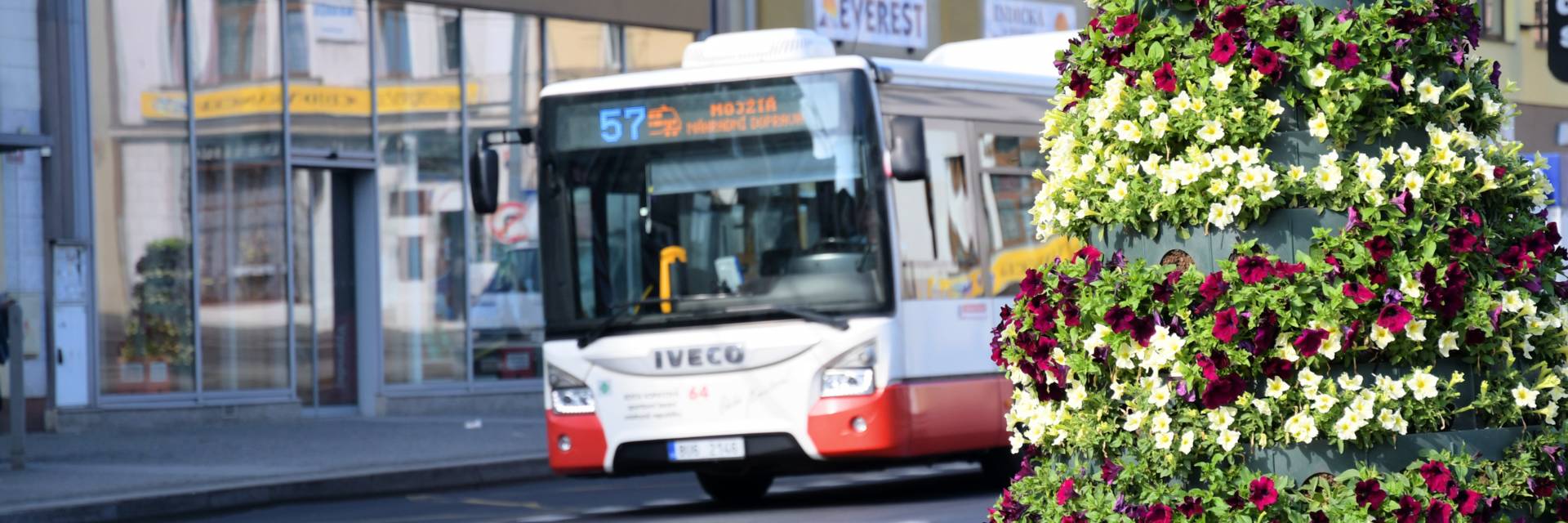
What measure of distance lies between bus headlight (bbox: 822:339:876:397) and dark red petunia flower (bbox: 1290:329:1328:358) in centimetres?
839

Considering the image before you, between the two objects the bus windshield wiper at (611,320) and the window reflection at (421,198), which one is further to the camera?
the window reflection at (421,198)

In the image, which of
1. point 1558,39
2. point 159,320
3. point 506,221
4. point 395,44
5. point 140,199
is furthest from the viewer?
point 506,221

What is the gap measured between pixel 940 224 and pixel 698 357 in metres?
1.63

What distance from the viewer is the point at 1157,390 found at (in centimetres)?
422

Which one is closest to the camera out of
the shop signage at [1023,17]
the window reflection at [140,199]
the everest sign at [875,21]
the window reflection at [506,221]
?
the window reflection at [140,199]

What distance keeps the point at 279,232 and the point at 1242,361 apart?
18.3m

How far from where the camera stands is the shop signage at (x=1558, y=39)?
707cm

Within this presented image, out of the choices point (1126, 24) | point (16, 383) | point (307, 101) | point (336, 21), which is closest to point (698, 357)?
point (16, 383)

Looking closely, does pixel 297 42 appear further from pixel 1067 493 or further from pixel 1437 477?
pixel 1437 477

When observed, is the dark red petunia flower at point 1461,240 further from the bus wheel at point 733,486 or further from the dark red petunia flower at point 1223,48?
the bus wheel at point 733,486

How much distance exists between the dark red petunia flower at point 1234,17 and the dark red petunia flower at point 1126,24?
176mm

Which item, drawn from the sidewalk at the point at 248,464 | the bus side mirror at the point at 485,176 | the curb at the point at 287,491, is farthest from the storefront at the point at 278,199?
the bus side mirror at the point at 485,176

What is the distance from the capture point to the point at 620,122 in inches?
515

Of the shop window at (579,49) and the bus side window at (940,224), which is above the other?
the shop window at (579,49)
